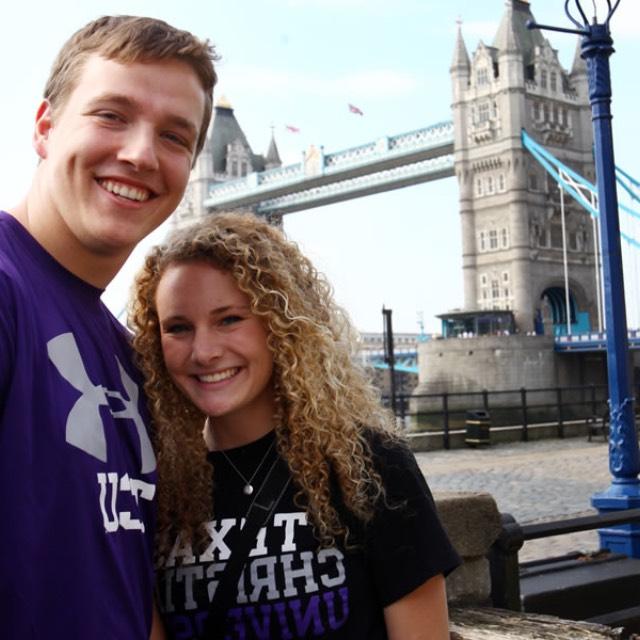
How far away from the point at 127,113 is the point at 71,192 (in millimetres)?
144

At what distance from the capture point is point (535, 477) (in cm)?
1051

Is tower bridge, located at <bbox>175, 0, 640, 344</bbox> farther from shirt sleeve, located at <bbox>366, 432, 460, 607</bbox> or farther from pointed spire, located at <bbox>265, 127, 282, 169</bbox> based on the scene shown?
shirt sleeve, located at <bbox>366, 432, 460, 607</bbox>

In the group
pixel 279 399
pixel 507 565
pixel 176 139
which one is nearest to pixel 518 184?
pixel 507 565

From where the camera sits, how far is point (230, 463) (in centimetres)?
158

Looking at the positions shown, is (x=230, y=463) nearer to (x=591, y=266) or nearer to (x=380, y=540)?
(x=380, y=540)

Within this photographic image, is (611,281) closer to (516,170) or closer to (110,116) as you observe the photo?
(110,116)

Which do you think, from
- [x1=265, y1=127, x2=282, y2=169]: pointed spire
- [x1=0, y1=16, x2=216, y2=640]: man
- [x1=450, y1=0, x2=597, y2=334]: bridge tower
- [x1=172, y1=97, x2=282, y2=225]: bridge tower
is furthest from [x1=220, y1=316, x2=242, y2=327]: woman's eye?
[x1=265, y1=127, x2=282, y2=169]: pointed spire

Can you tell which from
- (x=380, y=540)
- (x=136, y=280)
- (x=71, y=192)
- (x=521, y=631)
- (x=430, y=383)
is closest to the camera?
(x=71, y=192)

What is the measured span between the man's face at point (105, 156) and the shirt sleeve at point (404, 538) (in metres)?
0.58

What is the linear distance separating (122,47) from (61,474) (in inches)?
24.5

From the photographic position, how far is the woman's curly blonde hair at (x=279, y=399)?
1522 mm

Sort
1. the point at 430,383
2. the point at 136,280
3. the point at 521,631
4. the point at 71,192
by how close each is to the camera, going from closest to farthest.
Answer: the point at 71,192
the point at 136,280
the point at 521,631
the point at 430,383

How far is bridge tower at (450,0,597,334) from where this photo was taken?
43281 mm

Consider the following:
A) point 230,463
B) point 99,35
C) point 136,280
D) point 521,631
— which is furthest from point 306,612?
point 521,631
